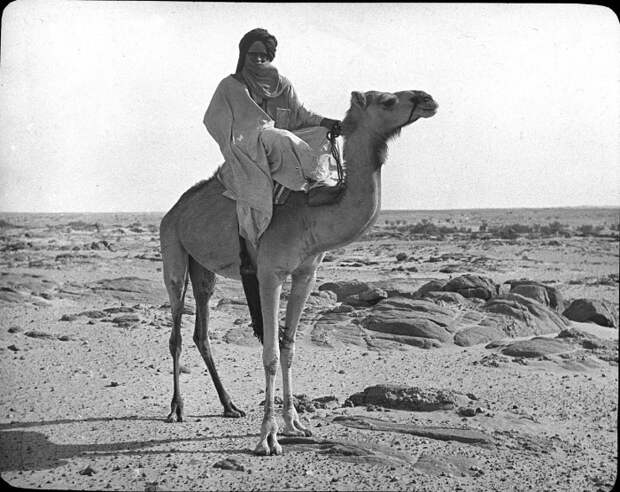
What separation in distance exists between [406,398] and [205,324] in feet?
6.75

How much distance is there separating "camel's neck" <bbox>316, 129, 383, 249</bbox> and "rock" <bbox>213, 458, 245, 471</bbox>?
1.86m

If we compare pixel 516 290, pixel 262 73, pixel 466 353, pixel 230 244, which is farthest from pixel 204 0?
pixel 516 290

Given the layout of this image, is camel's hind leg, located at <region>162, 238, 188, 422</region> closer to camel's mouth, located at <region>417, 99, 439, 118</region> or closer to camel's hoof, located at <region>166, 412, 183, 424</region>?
camel's hoof, located at <region>166, 412, 183, 424</region>

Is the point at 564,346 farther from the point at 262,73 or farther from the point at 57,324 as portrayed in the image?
the point at 57,324

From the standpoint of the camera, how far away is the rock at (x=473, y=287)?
43.6 feet

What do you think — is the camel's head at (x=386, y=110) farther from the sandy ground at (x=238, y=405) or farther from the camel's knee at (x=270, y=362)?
the sandy ground at (x=238, y=405)

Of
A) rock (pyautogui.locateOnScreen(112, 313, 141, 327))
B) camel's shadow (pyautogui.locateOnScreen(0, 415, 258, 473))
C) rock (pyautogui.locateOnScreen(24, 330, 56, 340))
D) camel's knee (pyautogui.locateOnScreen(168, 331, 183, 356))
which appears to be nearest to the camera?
camel's shadow (pyautogui.locateOnScreen(0, 415, 258, 473))

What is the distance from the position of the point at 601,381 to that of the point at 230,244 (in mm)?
4733

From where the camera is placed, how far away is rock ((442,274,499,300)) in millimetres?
13297

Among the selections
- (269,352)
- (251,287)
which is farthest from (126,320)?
(269,352)

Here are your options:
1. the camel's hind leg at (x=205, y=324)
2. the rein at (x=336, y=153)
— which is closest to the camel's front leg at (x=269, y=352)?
the rein at (x=336, y=153)

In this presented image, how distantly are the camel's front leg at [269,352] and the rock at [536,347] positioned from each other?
463 centimetres

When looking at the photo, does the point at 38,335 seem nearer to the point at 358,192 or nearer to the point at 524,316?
the point at 358,192

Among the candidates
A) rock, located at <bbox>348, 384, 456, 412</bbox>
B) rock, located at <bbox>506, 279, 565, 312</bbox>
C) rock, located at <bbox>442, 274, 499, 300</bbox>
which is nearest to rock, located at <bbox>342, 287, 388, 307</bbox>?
rock, located at <bbox>442, 274, 499, 300</bbox>
